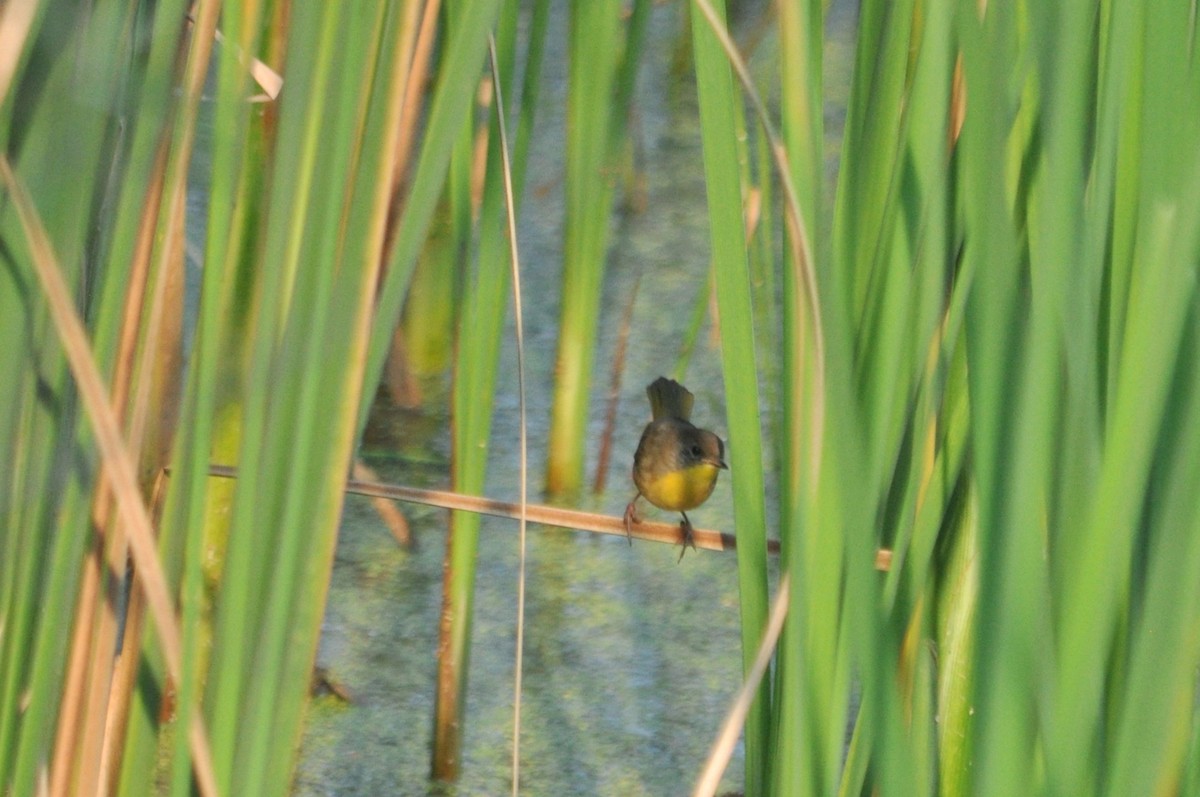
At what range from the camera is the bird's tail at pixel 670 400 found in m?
1.57

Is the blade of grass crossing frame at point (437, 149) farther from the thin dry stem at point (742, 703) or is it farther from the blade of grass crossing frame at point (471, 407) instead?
the blade of grass crossing frame at point (471, 407)

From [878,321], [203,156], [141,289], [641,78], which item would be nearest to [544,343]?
[641,78]

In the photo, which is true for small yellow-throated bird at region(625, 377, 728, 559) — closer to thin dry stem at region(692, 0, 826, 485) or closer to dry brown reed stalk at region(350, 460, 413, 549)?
dry brown reed stalk at region(350, 460, 413, 549)

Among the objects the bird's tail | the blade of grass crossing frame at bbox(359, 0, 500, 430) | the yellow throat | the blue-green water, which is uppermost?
the blade of grass crossing frame at bbox(359, 0, 500, 430)

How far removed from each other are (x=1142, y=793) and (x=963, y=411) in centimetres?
21

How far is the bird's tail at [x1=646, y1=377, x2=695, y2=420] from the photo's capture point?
1.57m

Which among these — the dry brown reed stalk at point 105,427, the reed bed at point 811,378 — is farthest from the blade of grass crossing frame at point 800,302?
the dry brown reed stalk at point 105,427

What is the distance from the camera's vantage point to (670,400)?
1.58 metres

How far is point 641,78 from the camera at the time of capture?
237cm

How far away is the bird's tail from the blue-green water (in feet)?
0.50

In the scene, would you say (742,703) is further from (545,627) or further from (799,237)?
(545,627)

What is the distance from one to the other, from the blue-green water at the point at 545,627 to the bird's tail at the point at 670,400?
15 centimetres

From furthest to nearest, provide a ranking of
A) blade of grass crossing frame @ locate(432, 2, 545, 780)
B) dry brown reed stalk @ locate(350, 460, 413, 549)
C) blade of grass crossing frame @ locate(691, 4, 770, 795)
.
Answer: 1. dry brown reed stalk @ locate(350, 460, 413, 549)
2. blade of grass crossing frame @ locate(432, 2, 545, 780)
3. blade of grass crossing frame @ locate(691, 4, 770, 795)

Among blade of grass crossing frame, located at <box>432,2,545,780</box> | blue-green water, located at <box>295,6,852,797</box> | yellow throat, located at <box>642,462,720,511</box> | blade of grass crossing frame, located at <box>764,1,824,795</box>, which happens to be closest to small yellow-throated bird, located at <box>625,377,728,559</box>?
yellow throat, located at <box>642,462,720,511</box>
